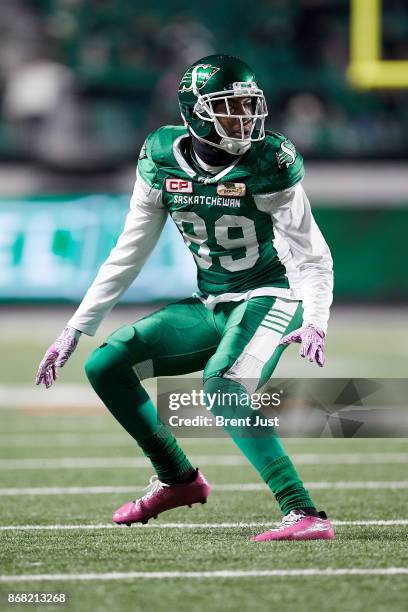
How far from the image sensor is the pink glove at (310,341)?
11.9 feet

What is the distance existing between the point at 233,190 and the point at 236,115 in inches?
9.0

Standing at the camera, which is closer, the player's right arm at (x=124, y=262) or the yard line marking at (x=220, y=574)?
the yard line marking at (x=220, y=574)

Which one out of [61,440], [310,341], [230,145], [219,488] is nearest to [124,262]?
[230,145]

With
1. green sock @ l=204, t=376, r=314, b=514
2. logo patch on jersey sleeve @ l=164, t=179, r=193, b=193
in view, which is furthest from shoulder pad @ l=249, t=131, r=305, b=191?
green sock @ l=204, t=376, r=314, b=514

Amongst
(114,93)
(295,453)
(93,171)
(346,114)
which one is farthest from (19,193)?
(295,453)

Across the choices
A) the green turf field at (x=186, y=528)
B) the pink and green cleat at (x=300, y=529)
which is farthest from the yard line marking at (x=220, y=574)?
the pink and green cleat at (x=300, y=529)

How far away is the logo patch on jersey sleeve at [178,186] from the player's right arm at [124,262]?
0.07 metres

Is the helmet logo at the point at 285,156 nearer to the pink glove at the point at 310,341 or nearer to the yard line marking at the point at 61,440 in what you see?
the pink glove at the point at 310,341

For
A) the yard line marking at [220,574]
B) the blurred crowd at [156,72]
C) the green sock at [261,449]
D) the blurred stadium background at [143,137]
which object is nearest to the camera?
the yard line marking at [220,574]

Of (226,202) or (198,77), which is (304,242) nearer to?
(226,202)

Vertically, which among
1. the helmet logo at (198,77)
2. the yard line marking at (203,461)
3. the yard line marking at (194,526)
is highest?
the helmet logo at (198,77)

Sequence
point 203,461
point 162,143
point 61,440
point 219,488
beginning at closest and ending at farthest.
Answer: point 162,143 → point 219,488 → point 203,461 → point 61,440

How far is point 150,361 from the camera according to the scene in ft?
12.9

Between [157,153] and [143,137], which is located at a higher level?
[143,137]
